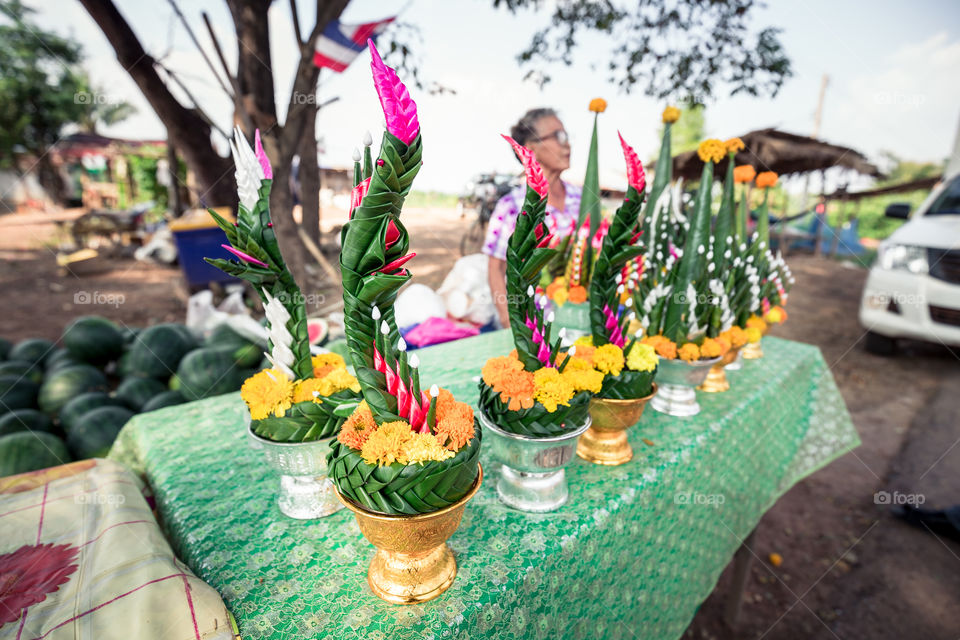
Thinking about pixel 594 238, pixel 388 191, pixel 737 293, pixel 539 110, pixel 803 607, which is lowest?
pixel 803 607

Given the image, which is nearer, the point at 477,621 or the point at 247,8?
the point at 477,621

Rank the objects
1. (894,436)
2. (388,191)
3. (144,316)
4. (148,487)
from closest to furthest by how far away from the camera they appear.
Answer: (388,191)
(148,487)
(894,436)
(144,316)

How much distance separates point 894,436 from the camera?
403 centimetres

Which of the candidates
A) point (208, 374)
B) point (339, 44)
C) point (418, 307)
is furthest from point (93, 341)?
point (339, 44)

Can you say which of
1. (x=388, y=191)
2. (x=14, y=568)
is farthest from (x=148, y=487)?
(x=388, y=191)

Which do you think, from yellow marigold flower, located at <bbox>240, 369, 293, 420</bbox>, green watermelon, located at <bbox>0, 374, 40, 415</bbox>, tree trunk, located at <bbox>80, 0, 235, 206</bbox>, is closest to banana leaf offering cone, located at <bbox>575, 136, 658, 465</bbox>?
yellow marigold flower, located at <bbox>240, 369, 293, 420</bbox>

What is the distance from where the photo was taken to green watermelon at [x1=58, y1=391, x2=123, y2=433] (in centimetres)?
221

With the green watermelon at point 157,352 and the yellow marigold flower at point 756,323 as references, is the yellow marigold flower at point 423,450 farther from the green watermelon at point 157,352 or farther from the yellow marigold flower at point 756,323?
the green watermelon at point 157,352

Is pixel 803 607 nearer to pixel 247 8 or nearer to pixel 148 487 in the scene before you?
pixel 148 487

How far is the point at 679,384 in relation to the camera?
1697mm

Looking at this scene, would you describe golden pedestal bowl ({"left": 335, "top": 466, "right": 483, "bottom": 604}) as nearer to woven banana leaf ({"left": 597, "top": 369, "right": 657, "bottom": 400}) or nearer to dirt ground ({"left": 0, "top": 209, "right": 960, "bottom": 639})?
woven banana leaf ({"left": 597, "top": 369, "right": 657, "bottom": 400})

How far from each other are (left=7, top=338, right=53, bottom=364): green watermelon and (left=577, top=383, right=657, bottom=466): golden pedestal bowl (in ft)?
10.9

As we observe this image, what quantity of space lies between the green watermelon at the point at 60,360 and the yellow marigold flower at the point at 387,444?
2.80m

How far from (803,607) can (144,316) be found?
784 centimetres
